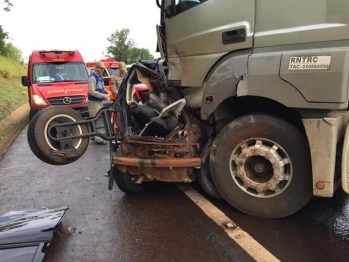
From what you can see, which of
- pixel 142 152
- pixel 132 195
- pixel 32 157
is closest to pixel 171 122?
pixel 142 152

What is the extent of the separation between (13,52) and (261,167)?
36.3 m

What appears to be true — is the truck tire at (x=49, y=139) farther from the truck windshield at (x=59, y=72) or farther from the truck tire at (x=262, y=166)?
the truck windshield at (x=59, y=72)

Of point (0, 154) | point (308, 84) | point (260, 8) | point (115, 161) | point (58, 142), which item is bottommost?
point (0, 154)

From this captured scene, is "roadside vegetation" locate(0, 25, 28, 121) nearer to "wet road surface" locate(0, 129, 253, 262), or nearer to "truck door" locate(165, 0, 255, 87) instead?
"wet road surface" locate(0, 129, 253, 262)

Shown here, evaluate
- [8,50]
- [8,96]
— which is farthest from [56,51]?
[8,50]

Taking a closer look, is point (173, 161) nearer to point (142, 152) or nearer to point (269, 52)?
point (142, 152)

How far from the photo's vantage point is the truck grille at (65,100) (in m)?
9.73

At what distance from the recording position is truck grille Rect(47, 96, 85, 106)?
9.73 m

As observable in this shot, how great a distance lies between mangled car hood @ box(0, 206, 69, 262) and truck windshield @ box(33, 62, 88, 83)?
7508mm

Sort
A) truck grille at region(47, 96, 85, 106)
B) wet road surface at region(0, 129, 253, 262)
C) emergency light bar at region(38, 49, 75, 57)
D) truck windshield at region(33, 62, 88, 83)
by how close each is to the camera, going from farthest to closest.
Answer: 1. emergency light bar at region(38, 49, 75, 57)
2. truck windshield at region(33, 62, 88, 83)
3. truck grille at region(47, 96, 85, 106)
4. wet road surface at region(0, 129, 253, 262)

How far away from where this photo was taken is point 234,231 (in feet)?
10.4

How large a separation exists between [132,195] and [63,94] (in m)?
6.45

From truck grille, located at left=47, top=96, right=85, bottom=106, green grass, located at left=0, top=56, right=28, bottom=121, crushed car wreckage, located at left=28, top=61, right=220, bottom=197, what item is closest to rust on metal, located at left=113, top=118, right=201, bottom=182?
crushed car wreckage, located at left=28, top=61, right=220, bottom=197

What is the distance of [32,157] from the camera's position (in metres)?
A: 6.89
